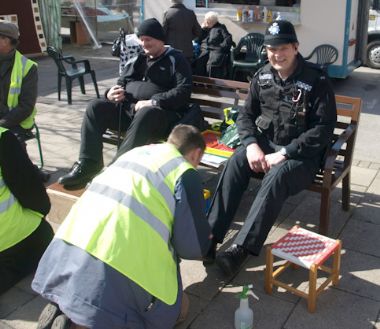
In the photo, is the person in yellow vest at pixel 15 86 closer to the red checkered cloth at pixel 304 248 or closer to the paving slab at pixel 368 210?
the red checkered cloth at pixel 304 248

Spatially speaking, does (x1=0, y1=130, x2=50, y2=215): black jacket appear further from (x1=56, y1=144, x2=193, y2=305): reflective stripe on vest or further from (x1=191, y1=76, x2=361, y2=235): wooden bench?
(x1=191, y1=76, x2=361, y2=235): wooden bench

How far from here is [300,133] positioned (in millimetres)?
3795

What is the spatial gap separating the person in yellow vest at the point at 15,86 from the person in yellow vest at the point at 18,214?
4.97ft

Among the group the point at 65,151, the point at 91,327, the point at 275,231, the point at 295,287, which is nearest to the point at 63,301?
the point at 91,327

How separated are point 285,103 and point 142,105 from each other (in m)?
1.34

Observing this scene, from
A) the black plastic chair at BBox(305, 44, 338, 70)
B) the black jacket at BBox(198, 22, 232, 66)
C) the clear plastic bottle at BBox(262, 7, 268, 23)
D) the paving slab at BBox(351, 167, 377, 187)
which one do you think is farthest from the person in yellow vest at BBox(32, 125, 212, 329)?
the clear plastic bottle at BBox(262, 7, 268, 23)

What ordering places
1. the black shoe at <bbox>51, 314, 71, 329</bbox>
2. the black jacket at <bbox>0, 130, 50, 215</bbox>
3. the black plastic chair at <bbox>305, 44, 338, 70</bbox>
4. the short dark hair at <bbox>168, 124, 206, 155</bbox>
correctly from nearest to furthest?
the black shoe at <bbox>51, 314, 71, 329</bbox> < the short dark hair at <bbox>168, 124, 206, 155</bbox> < the black jacket at <bbox>0, 130, 50, 215</bbox> < the black plastic chair at <bbox>305, 44, 338, 70</bbox>

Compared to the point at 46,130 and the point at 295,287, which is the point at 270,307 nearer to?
the point at 295,287

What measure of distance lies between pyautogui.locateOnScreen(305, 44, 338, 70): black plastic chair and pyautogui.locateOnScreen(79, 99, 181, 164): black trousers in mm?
4975

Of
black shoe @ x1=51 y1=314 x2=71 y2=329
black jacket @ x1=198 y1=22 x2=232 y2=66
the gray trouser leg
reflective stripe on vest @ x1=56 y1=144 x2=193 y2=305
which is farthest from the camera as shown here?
black jacket @ x1=198 y1=22 x2=232 y2=66

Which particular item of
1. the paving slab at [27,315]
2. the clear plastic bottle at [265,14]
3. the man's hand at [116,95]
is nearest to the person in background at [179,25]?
the clear plastic bottle at [265,14]

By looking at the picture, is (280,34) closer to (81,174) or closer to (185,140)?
(185,140)

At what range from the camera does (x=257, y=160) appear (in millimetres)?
3717

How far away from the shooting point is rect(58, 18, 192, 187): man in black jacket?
14.4ft
